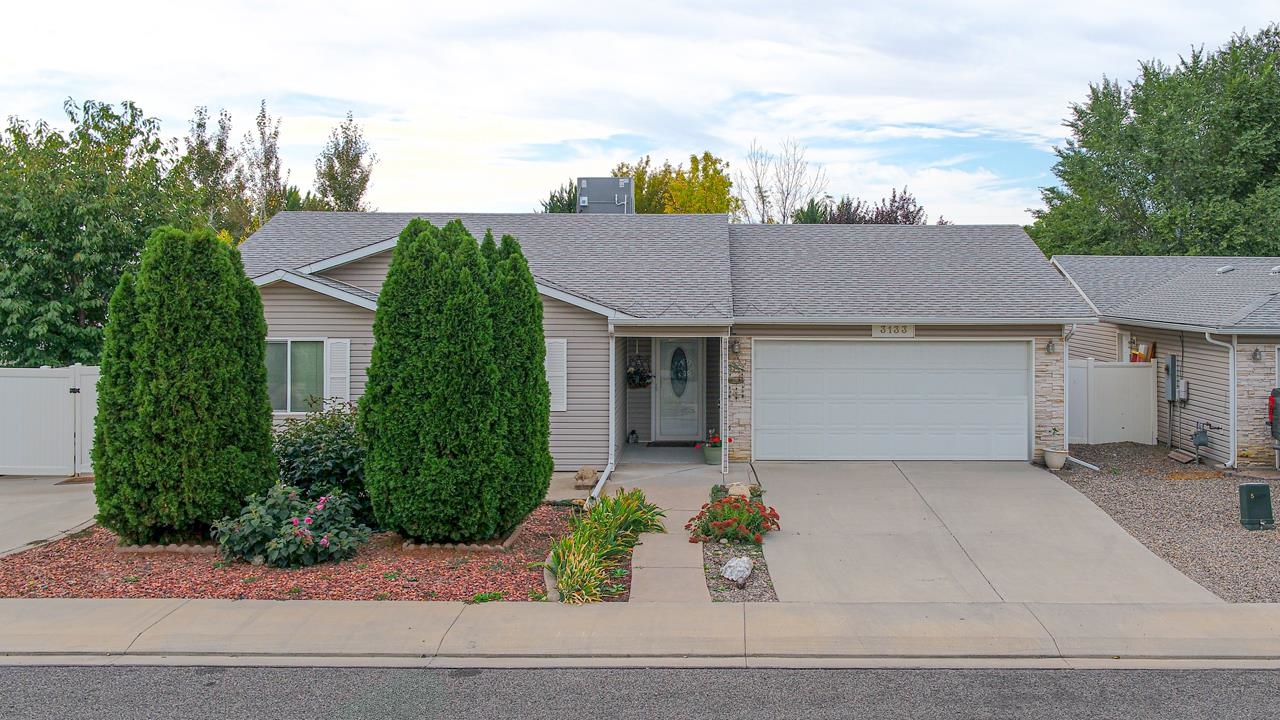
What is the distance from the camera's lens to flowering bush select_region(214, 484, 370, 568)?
358 inches

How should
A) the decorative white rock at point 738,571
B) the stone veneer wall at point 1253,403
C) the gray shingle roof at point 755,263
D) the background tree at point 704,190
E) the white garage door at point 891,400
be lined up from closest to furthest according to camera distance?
the decorative white rock at point 738,571 → the stone veneer wall at point 1253,403 → the gray shingle roof at point 755,263 → the white garage door at point 891,400 → the background tree at point 704,190

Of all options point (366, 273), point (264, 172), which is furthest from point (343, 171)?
point (366, 273)

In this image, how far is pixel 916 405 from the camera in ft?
50.0

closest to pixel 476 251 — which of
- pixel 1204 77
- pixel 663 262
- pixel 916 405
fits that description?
pixel 663 262

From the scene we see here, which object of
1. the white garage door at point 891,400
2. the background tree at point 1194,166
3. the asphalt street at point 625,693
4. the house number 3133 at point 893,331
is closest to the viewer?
the asphalt street at point 625,693

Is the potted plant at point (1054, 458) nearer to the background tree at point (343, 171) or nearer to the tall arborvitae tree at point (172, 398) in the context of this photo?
the tall arborvitae tree at point (172, 398)

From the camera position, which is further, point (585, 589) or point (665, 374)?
point (665, 374)

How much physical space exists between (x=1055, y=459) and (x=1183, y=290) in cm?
597

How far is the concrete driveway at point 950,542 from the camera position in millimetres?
8797

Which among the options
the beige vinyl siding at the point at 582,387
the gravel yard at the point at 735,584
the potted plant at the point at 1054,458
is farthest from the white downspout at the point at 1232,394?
the beige vinyl siding at the point at 582,387

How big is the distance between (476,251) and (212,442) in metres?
3.07

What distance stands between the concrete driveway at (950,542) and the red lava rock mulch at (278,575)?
8.48 feet

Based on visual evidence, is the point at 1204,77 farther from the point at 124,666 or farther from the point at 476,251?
the point at 124,666

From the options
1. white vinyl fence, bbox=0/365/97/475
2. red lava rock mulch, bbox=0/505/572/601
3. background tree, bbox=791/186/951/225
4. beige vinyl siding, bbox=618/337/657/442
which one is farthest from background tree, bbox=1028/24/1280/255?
white vinyl fence, bbox=0/365/97/475
